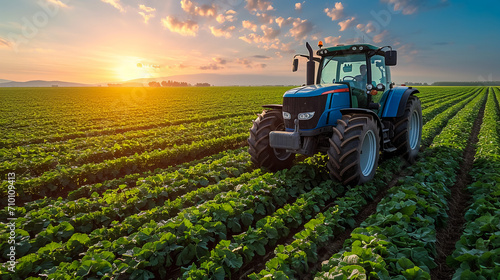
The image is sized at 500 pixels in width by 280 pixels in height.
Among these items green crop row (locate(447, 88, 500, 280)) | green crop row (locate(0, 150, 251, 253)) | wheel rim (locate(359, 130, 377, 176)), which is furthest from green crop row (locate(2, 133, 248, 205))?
green crop row (locate(447, 88, 500, 280))

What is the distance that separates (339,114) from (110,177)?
6096 mm

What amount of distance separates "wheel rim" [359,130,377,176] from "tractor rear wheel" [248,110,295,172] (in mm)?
1591

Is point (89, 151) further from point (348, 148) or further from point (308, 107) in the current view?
point (348, 148)

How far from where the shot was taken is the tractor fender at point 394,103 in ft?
22.7

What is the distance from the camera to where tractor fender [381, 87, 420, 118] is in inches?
273

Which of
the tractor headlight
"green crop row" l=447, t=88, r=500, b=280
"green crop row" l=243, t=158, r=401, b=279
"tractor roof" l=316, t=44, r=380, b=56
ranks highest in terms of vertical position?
"tractor roof" l=316, t=44, r=380, b=56

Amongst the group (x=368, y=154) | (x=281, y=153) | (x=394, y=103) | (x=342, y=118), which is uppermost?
(x=394, y=103)

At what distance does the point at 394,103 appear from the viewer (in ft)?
23.1

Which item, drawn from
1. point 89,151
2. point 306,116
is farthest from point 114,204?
point 89,151

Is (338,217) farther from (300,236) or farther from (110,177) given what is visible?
(110,177)

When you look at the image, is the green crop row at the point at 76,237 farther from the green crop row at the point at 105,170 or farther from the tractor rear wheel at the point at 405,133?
the tractor rear wheel at the point at 405,133

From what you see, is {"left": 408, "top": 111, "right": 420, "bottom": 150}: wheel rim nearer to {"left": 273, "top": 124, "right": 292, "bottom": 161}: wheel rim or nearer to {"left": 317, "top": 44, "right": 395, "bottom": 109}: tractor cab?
{"left": 317, "top": 44, "right": 395, "bottom": 109}: tractor cab

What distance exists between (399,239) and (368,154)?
2.78m

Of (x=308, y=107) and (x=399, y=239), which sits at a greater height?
(x=308, y=107)
